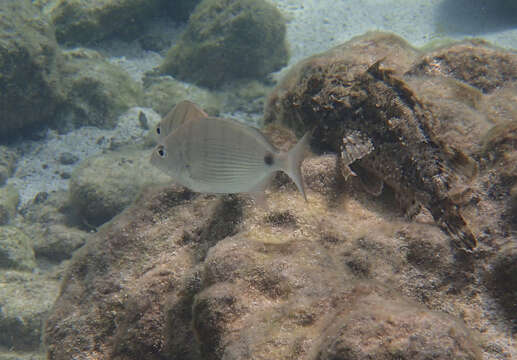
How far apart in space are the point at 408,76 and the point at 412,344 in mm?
2873

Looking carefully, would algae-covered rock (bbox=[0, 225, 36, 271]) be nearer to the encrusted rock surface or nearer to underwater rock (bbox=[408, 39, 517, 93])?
the encrusted rock surface

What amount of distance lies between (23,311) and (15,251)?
4.59ft

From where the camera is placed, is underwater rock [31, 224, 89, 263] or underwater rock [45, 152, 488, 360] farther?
underwater rock [31, 224, 89, 263]

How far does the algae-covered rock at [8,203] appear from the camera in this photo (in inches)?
265

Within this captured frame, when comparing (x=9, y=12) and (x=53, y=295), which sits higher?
(x=9, y=12)

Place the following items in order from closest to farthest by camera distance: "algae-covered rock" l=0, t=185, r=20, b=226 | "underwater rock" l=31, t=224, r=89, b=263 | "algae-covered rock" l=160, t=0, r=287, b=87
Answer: "underwater rock" l=31, t=224, r=89, b=263, "algae-covered rock" l=0, t=185, r=20, b=226, "algae-covered rock" l=160, t=0, r=287, b=87

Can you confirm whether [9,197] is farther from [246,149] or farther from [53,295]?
[246,149]

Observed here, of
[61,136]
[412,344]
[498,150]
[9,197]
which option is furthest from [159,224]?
[61,136]

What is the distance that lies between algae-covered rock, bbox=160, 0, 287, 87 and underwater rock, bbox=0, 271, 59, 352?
7550 millimetres

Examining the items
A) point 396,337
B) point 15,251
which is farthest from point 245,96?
point 396,337

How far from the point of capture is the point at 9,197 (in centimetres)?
701

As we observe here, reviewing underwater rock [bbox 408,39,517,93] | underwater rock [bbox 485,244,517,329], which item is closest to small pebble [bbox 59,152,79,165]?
underwater rock [bbox 408,39,517,93]

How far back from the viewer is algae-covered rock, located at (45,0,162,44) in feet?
32.7

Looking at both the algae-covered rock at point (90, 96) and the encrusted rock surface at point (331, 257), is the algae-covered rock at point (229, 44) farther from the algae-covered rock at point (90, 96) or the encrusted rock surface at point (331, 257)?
the encrusted rock surface at point (331, 257)
